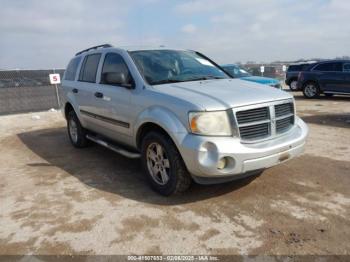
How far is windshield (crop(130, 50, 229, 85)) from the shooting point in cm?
448

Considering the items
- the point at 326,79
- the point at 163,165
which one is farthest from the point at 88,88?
the point at 326,79

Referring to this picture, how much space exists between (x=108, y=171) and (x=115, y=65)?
5.52ft

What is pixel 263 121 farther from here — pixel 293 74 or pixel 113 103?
pixel 293 74

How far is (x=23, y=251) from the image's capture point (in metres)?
3.15

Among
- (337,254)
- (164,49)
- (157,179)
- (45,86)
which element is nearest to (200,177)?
(157,179)

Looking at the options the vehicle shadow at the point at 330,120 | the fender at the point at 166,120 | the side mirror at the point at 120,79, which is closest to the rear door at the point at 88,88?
the side mirror at the point at 120,79

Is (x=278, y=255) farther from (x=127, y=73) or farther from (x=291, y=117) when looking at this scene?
(x=127, y=73)

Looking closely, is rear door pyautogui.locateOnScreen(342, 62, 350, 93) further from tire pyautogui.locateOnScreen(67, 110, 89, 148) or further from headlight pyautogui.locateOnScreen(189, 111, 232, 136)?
headlight pyautogui.locateOnScreen(189, 111, 232, 136)

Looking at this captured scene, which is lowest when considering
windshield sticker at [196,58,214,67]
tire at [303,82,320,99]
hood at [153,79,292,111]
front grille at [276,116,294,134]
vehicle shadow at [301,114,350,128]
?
vehicle shadow at [301,114,350,128]

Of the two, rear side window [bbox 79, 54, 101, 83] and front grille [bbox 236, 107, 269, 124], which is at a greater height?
rear side window [bbox 79, 54, 101, 83]

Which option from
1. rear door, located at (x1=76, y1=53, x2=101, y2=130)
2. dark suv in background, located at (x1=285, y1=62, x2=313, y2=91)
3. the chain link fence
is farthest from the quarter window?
dark suv in background, located at (x1=285, y1=62, x2=313, y2=91)

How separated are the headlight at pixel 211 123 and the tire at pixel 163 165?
0.45 meters

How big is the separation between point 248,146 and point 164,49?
2.32 meters

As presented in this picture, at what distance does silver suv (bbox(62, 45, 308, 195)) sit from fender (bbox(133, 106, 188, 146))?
0.4 inches
